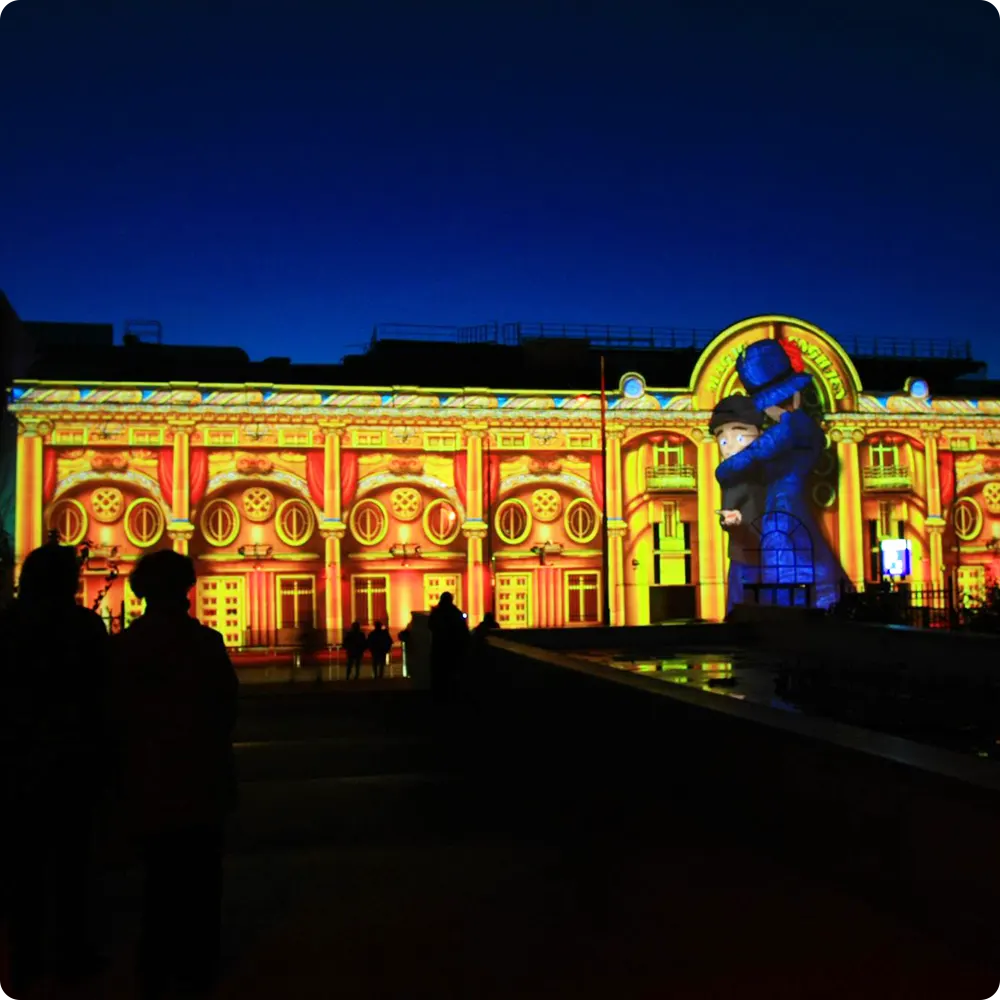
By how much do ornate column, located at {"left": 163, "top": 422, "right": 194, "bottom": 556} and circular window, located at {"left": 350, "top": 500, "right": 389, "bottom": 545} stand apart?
572 centimetres

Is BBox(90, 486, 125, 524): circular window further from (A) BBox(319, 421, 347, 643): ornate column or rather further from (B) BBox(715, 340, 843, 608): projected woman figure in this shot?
(B) BBox(715, 340, 843, 608): projected woman figure

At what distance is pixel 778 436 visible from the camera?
40281mm

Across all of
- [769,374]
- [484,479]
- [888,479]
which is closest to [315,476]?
[484,479]

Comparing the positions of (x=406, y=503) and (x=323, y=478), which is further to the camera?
(x=406, y=503)

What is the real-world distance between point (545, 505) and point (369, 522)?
660 cm

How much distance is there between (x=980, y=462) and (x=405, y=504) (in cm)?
2337

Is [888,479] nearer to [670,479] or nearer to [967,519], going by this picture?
[967,519]

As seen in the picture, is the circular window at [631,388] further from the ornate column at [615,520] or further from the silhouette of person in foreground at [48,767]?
the silhouette of person in foreground at [48,767]

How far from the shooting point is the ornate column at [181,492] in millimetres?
38125

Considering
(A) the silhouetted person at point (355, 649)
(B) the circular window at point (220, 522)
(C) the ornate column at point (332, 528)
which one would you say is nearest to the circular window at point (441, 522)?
(C) the ornate column at point (332, 528)

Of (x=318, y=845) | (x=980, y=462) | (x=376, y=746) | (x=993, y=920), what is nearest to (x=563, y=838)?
(x=318, y=845)

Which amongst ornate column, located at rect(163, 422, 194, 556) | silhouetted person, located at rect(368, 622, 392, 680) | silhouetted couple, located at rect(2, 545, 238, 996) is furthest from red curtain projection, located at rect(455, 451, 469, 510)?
silhouetted couple, located at rect(2, 545, 238, 996)

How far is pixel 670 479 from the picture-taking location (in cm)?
4197

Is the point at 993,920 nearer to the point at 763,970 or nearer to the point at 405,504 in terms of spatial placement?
the point at 763,970
